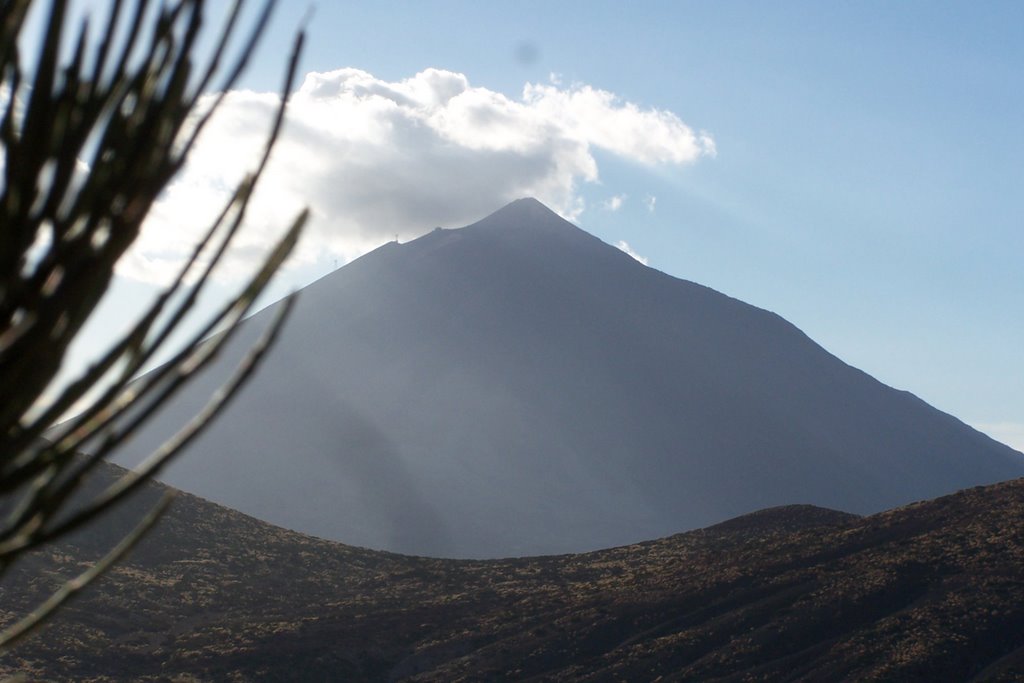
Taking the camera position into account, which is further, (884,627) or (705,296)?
(705,296)

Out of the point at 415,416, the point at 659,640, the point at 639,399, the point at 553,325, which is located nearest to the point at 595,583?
the point at 659,640

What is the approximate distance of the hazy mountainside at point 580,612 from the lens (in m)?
26.6

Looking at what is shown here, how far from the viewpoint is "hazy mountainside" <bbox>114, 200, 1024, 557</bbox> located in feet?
412

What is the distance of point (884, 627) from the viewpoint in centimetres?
2700

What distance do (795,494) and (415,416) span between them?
180 ft

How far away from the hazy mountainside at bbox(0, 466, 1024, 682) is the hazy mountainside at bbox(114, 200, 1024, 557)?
72819 mm

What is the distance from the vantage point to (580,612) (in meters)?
31.6

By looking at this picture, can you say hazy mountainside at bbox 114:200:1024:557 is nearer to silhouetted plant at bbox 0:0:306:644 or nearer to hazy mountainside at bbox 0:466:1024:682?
hazy mountainside at bbox 0:466:1024:682

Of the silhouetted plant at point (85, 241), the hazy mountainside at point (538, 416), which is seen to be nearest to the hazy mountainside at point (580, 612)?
the silhouetted plant at point (85, 241)

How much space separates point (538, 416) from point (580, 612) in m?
120

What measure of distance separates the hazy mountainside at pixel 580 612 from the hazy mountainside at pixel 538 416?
72.8 metres

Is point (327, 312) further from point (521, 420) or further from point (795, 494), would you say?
point (795, 494)

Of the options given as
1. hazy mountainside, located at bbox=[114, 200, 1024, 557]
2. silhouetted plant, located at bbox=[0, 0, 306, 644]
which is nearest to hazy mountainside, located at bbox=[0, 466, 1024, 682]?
silhouetted plant, located at bbox=[0, 0, 306, 644]

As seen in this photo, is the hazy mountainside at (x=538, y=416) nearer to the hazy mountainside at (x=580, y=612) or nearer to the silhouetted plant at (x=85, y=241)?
the hazy mountainside at (x=580, y=612)
